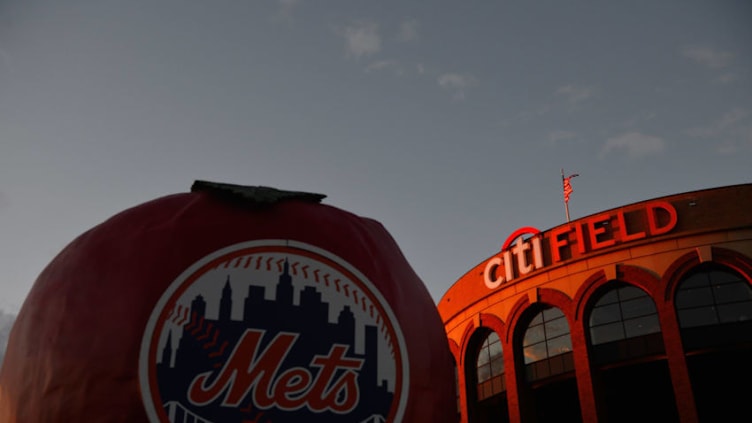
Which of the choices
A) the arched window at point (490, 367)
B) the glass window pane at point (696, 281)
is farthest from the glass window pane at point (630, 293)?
the arched window at point (490, 367)

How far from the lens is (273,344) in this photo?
25.0ft

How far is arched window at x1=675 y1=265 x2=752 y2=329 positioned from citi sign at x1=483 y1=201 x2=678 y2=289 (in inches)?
81.5

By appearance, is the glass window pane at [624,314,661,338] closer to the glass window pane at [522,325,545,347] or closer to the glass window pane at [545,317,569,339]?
the glass window pane at [545,317,569,339]

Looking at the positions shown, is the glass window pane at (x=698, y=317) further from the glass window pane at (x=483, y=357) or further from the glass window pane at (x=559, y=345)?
the glass window pane at (x=483, y=357)

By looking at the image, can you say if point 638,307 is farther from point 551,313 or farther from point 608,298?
point 551,313

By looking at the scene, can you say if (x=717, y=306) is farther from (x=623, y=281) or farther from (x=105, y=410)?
(x=105, y=410)

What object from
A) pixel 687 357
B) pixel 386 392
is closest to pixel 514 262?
pixel 687 357

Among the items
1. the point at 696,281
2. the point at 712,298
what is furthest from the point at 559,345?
the point at 712,298

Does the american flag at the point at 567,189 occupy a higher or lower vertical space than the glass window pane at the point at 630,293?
higher

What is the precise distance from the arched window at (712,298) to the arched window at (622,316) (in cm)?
112

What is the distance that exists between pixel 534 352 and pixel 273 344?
2324cm

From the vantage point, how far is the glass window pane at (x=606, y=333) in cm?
2662

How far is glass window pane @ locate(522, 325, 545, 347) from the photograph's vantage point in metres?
29.3

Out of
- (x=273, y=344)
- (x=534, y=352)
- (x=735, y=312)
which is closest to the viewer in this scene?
(x=273, y=344)
